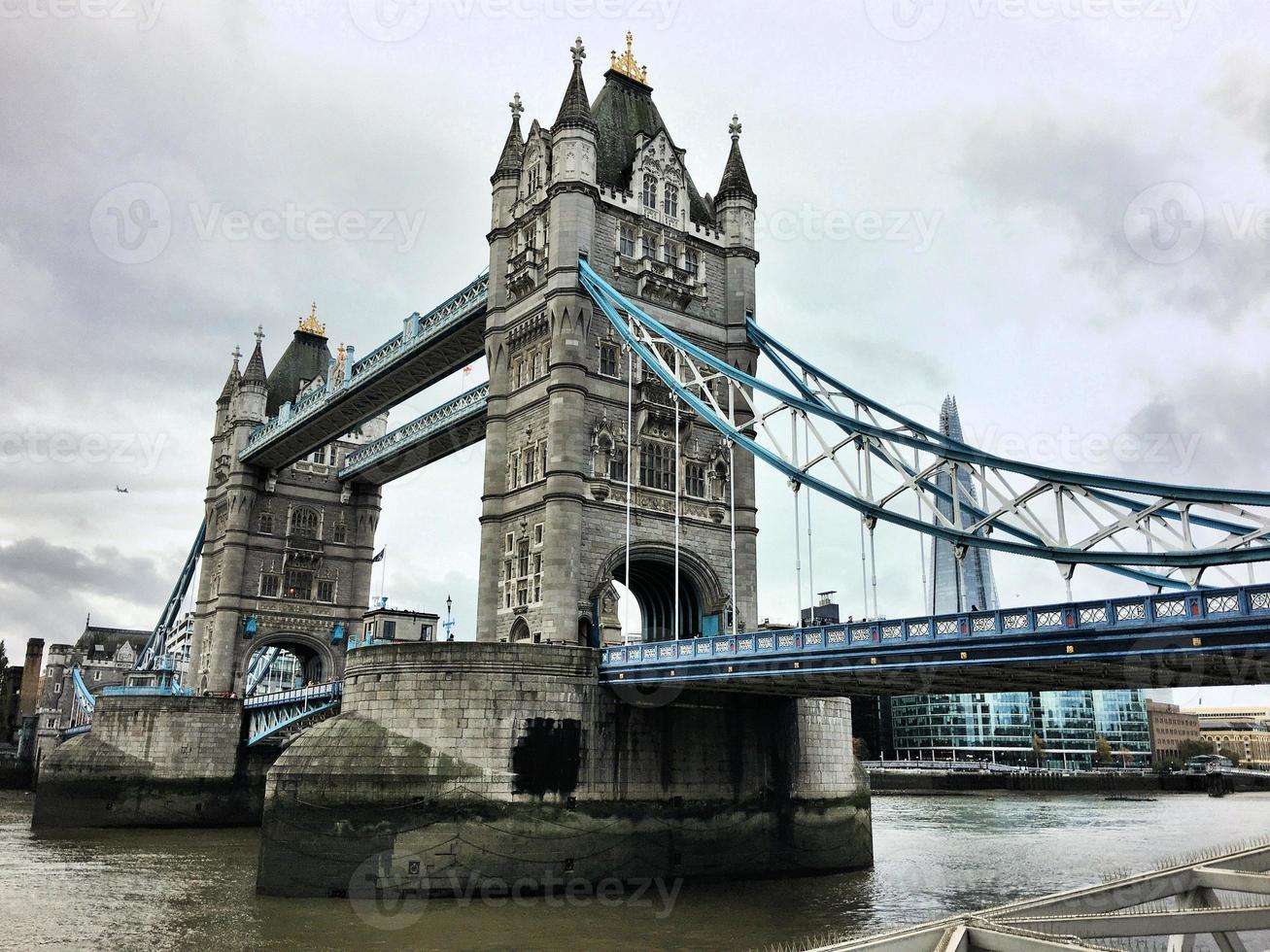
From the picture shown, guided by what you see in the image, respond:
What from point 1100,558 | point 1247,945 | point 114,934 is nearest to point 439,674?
point 114,934

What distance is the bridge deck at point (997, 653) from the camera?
18.5m

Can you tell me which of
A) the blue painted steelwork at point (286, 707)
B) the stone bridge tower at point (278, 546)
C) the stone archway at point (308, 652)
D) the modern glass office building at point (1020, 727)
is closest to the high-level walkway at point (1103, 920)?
the blue painted steelwork at point (286, 707)

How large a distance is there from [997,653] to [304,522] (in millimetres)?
50963

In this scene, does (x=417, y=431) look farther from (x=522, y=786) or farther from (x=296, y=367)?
(x=522, y=786)

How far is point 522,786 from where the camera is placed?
28328 millimetres

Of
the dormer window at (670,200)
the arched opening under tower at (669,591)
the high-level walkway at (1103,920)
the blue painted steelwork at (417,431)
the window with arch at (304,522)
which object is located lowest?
the high-level walkway at (1103,920)

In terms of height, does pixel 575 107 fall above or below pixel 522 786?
above

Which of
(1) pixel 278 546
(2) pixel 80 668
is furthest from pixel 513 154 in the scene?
(2) pixel 80 668

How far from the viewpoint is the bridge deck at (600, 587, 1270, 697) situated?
18453mm

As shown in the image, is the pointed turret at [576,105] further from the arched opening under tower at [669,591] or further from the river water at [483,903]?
the river water at [483,903]

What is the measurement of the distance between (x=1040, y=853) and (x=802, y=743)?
1319 centimetres

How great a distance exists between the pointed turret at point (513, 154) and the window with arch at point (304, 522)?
30.6 metres

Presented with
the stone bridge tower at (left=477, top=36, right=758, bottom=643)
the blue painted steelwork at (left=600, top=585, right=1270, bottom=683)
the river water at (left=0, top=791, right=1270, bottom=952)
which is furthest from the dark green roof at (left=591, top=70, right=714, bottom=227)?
the river water at (left=0, top=791, right=1270, bottom=952)

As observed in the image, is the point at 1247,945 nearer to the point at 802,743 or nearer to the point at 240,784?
the point at 802,743
